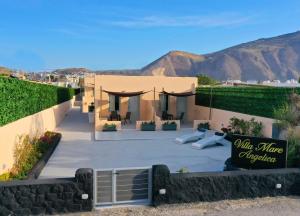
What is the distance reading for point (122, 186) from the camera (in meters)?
8.11

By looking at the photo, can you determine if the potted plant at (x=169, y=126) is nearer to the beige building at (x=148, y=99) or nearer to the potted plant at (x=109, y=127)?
the beige building at (x=148, y=99)

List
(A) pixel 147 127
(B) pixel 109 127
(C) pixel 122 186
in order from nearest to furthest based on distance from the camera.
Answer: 1. (C) pixel 122 186
2. (B) pixel 109 127
3. (A) pixel 147 127

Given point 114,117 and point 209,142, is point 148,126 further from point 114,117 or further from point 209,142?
point 209,142

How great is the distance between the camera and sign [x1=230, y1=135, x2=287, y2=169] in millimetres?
9656

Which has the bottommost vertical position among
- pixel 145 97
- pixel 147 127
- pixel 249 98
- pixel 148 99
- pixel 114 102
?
pixel 147 127


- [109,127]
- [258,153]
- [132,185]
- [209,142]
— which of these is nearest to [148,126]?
[109,127]

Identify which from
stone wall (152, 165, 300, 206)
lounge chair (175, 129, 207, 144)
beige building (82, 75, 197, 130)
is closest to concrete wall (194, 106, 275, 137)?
beige building (82, 75, 197, 130)

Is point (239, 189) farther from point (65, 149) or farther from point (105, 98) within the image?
point (105, 98)

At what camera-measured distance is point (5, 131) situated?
1014cm

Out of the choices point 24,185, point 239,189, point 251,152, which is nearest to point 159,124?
point 251,152

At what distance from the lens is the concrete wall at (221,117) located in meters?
16.9

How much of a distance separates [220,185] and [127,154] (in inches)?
268

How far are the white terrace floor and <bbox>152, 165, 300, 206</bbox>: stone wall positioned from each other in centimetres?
344

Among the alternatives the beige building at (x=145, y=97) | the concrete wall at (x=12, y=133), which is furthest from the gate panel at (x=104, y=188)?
the beige building at (x=145, y=97)
